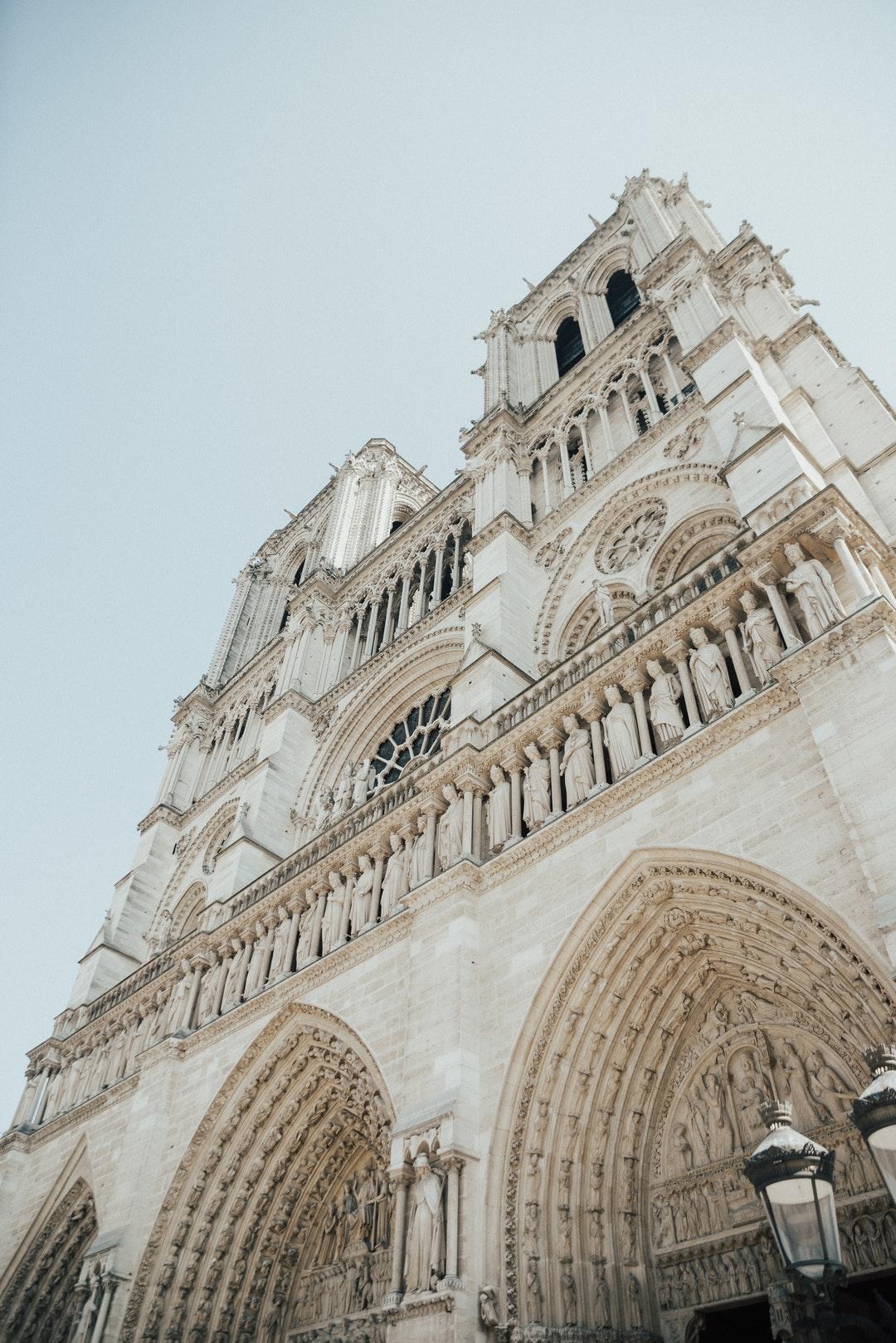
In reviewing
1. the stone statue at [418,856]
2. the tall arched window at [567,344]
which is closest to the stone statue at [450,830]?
the stone statue at [418,856]

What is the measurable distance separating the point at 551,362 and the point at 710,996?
1634 cm

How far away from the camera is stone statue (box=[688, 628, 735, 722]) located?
28.9 ft

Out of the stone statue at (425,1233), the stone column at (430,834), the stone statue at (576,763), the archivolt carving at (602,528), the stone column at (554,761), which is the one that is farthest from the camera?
the archivolt carving at (602,528)

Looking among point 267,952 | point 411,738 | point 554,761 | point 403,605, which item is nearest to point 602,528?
point 411,738

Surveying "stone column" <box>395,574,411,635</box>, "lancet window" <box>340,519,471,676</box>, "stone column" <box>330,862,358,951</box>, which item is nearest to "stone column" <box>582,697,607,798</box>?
"stone column" <box>330,862,358,951</box>

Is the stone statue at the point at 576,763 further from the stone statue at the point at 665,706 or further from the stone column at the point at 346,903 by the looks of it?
the stone column at the point at 346,903

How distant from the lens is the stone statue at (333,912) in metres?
11.9

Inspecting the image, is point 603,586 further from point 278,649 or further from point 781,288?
point 278,649

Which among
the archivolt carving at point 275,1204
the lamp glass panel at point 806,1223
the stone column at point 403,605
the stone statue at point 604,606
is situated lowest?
the lamp glass panel at point 806,1223

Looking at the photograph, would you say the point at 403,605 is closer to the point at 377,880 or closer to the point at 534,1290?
the point at 377,880

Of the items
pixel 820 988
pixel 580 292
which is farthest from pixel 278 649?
pixel 820 988

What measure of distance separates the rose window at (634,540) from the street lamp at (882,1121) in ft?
34.4

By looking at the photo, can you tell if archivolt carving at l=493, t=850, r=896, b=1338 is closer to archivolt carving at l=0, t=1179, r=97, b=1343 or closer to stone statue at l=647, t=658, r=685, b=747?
stone statue at l=647, t=658, r=685, b=747

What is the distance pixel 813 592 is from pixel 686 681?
5.06ft
